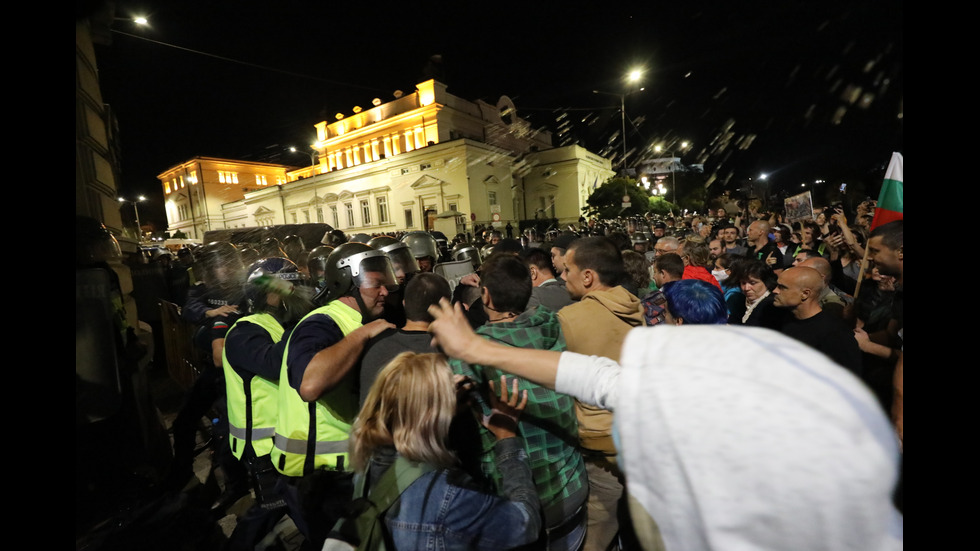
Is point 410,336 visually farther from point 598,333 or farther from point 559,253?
point 559,253

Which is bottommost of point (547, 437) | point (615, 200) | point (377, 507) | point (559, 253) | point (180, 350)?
point (180, 350)

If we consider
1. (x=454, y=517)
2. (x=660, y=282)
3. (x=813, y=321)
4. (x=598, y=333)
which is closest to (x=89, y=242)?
(x=454, y=517)

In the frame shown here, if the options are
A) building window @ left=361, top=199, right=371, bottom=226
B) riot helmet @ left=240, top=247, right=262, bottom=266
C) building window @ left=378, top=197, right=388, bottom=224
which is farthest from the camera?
building window @ left=361, top=199, right=371, bottom=226

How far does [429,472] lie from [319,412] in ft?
3.71

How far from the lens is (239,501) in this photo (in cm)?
361

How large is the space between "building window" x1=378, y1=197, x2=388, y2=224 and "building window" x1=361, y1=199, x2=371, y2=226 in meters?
1.39

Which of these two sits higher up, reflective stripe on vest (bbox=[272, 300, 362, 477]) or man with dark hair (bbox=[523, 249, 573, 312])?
man with dark hair (bbox=[523, 249, 573, 312])

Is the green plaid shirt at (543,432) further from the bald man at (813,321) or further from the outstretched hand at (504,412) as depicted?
Answer: the bald man at (813,321)

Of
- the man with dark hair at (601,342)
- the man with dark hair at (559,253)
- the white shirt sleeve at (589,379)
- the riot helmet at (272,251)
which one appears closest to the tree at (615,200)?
the riot helmet at (272,251)

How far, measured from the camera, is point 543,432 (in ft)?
6.55

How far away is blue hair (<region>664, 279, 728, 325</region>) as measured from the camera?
2928mm

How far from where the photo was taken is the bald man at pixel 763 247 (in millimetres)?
6285

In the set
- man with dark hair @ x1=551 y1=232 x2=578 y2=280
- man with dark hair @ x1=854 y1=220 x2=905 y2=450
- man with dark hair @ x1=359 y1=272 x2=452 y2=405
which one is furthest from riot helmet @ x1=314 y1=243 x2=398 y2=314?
man with dark hair @ x1=854 y1=220 x2=905 y2=450

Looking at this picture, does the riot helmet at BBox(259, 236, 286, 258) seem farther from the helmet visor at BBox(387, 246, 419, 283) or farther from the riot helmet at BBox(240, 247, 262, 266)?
the helmet visor at BBox(387, 246, 419, 283)
